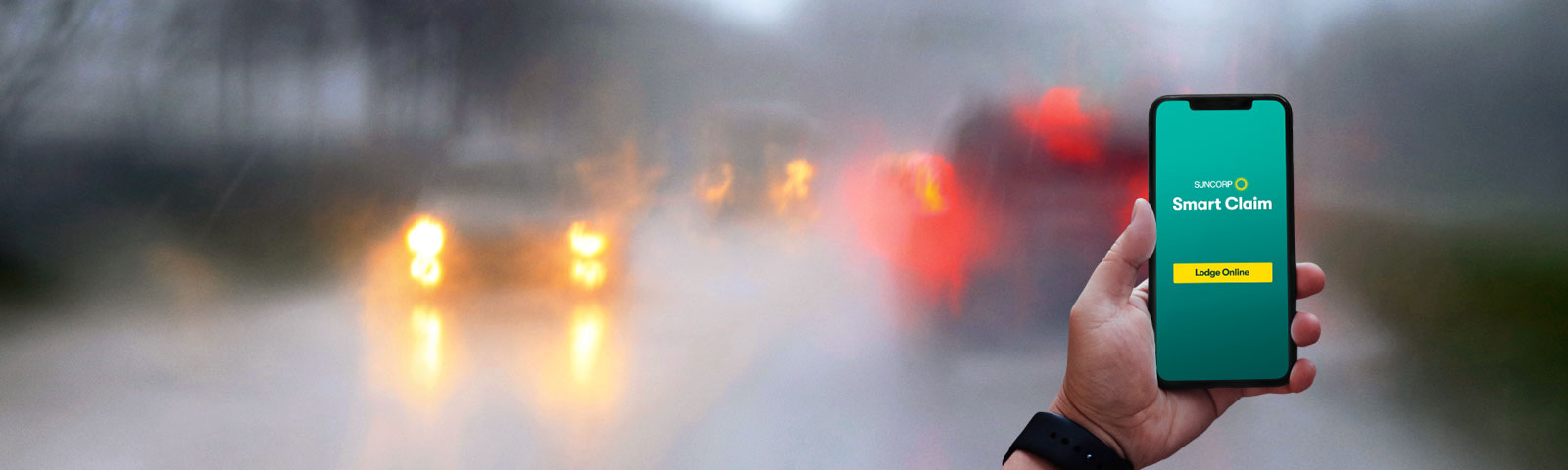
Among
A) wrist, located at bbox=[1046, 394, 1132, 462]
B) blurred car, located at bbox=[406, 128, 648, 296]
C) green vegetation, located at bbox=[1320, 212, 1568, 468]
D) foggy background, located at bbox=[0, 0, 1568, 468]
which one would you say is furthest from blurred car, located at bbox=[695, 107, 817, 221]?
green vegetation, located at bbox=[1320, 212, 1568, 468]

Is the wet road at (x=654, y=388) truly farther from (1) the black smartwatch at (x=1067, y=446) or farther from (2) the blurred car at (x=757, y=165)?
(1) the black smartwatch at (x=1067, y=446)

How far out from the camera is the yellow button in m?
0.59

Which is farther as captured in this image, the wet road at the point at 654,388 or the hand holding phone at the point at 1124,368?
the wet road at the point at 654,388

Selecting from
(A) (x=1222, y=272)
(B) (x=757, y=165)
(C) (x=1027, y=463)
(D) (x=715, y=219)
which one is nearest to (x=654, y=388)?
(D) (x=715, y=219)

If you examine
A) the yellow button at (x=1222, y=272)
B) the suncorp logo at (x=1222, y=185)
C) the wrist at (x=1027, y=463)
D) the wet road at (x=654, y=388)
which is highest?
the suncorp logo at (x=1222, y=185)

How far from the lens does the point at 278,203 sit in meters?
1.21

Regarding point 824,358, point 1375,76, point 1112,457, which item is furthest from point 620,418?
point 1375,76

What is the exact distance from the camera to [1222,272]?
59cm

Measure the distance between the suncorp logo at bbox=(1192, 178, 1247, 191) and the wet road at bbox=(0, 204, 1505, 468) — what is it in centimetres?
60

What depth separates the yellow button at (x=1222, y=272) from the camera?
59 cm

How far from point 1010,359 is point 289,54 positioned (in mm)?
1320

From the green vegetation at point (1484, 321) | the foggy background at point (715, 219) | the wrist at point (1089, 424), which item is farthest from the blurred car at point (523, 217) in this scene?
the green vegetation at point (1484, 321)

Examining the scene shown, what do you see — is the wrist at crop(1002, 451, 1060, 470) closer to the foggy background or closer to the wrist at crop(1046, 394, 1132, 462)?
the wrist at crop(1046, 394, 1132, 462)

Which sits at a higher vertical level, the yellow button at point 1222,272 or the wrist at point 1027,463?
the yellow button at point 1222,272
